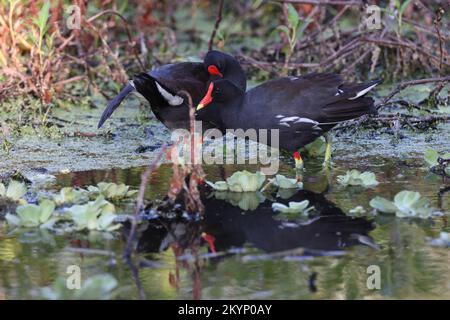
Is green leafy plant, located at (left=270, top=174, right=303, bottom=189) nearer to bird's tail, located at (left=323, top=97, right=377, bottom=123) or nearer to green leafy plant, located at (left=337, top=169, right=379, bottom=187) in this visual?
green leafy plant, located at (left=337, top=169, right=379, bottom=187)

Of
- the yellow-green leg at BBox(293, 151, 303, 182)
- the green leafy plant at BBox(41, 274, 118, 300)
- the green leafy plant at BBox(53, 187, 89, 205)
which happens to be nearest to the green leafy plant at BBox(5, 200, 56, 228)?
the green leafy plant at BBox(53, 187, 89, 205)

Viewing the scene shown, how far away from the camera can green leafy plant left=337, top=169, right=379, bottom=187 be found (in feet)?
15.5

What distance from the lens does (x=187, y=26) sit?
9.36 m

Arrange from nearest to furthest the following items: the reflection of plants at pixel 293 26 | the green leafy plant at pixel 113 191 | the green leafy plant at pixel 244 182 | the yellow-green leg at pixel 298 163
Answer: the green leafy plant at pixel 113 191
the green leafy plant at pixel 244 182
the yellow-green leg at pixel 298 163
the reflection of plants at pixel 293 26

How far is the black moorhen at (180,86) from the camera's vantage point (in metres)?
5.59

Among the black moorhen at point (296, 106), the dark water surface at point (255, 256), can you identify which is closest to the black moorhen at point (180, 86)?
the black moorhen at point (296, 106)

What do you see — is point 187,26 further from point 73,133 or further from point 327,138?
point 327,138

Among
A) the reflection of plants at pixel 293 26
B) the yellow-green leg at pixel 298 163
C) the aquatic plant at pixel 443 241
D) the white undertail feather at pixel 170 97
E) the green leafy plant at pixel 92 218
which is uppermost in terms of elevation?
the reflection of plants at pixel 293 26

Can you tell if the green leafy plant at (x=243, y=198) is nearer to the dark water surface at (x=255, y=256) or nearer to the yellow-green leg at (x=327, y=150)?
the dark water surface at (x=255, y=256)

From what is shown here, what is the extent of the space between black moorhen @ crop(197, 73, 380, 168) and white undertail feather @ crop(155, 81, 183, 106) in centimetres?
36

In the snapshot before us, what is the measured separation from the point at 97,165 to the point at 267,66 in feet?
6.64

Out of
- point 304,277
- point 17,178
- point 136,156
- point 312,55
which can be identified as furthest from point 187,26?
point 304,277

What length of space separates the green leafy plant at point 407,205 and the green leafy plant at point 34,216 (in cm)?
152

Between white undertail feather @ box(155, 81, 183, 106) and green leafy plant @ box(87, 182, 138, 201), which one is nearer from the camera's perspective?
green leafy plant @ box(87, 182, 138, 201)
